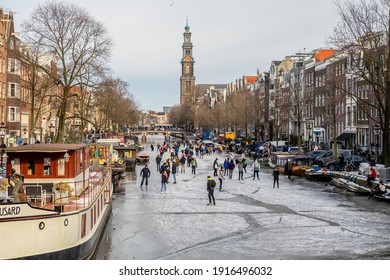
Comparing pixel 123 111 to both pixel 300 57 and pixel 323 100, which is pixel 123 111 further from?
pixel 323 100

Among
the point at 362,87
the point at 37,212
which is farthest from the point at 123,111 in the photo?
the point at 37,212

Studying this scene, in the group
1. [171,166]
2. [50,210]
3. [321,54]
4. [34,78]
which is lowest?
[171,166]

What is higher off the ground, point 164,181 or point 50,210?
point 50,210

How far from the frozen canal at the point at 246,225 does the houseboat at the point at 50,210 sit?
203cm

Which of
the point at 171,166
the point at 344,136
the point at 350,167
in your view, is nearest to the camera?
the point at 350,167

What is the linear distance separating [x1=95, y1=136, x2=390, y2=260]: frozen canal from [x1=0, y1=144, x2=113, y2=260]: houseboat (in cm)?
203

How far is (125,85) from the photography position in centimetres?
13212

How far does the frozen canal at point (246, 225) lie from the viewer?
77.3 feet

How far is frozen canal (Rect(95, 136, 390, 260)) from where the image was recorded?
23562 mm

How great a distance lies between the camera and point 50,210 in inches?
749

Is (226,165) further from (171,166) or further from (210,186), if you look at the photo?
(210,186)

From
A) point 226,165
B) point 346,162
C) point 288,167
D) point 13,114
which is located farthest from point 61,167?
point 13,114

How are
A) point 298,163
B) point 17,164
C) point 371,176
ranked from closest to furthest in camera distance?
point 17,164, point 371,176, point 298,163

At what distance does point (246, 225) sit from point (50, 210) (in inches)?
512
